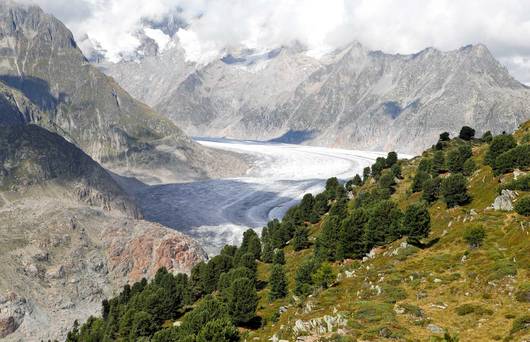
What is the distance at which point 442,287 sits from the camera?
2290 inches

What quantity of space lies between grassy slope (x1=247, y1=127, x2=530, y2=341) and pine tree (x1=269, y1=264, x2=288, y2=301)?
2.67 meters

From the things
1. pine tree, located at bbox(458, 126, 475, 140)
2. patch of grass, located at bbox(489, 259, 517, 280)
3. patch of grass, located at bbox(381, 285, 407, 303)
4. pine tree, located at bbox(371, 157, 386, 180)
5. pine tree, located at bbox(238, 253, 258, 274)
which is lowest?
pine tree, located at bbox(238, 253, 258, 274)

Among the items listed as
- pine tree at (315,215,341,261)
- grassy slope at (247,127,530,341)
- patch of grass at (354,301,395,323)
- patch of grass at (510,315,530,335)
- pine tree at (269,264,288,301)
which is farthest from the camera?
pine tree at (315,215,341,261)

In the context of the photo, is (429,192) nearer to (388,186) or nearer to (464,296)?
(388,186)

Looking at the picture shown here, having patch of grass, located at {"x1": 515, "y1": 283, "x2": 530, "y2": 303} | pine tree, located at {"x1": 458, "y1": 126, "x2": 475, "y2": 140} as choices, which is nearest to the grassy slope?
patch of grass, located at {"x1": 515, "y1": 283, "x2": 530, "y2": 303}

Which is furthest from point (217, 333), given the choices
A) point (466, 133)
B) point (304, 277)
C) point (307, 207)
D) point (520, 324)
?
point (466, 133)

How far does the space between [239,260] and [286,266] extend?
1681 centimetres

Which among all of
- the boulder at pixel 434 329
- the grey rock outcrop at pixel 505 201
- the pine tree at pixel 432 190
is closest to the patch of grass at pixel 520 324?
the boulder at pixel 434 329

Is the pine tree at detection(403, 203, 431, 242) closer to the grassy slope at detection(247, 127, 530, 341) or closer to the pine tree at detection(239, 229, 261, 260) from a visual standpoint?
the grassy slope at detection(247, 127, 530, 341)

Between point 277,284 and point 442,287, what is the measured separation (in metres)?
36.3

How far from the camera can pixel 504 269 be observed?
55.8m

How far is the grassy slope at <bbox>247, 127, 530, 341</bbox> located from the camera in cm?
4841

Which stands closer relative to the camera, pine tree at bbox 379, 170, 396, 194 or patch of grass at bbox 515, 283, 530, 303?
patch of grass at bbox 515, 283, 530, 303

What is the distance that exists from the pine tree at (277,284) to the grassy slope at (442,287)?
267cm
